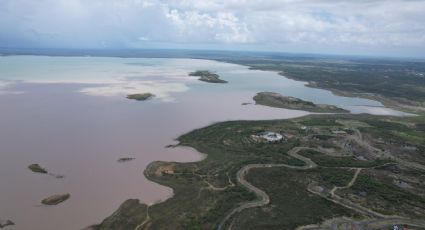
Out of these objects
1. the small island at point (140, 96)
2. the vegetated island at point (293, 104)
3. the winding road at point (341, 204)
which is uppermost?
the small island at point (140, 96)

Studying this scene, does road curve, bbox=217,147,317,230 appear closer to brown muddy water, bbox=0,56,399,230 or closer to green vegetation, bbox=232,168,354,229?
green vegetation, bbox=232,168,354,229

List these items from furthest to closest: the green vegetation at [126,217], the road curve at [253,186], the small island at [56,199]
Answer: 1. the small island at [56,199]
2. the road curve at [253,186]
3. the green vegetation at [126,217]

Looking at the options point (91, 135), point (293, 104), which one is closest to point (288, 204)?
point (91, 135)

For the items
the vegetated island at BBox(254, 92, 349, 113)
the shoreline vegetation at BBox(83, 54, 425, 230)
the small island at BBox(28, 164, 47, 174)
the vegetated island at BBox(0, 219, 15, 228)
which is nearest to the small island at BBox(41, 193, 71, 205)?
the vegetated island at BBox(0, 219, 15, 228)

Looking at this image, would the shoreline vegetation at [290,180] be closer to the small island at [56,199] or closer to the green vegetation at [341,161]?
the green vegetation at [341,161]

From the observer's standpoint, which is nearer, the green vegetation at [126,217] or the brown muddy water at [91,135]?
the green vegetation at [126,217]

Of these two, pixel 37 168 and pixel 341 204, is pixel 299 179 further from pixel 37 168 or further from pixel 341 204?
pixel 37 168

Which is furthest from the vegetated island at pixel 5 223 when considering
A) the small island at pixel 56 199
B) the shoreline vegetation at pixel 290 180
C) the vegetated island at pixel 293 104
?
the vegetated island at pixel 293 104
